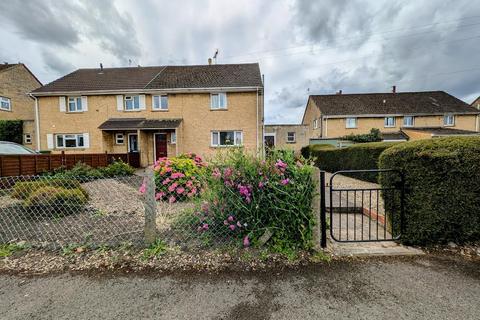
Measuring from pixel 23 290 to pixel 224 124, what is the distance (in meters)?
13.6

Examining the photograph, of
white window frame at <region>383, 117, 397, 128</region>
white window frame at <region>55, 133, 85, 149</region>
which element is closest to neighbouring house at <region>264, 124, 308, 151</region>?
white window frame at <region>383, 117, 397, 128</region>

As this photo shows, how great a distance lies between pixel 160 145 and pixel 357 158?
1301 cm

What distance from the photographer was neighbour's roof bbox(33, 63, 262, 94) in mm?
15352

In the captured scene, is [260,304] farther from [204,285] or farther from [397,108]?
Result: [397,108]

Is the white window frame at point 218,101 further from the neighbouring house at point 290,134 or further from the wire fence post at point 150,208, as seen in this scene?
the wire fence post at point 150,208

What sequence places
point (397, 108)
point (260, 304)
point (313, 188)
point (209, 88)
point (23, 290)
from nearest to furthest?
point (260, 304), point (23, 290), point (313, 188), point (209, 88), point (397, 108)

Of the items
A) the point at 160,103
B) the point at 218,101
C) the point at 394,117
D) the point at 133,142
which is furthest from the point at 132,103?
the point at 394,117

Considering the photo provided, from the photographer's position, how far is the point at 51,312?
198cm

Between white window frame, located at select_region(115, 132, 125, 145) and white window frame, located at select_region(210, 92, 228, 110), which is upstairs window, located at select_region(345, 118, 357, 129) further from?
white window frame, located at select_region(115, 132, 125, 145)

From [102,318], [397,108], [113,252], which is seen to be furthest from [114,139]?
[397,108]

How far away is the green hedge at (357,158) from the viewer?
8.48 m

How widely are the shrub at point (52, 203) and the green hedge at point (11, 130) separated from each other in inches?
842

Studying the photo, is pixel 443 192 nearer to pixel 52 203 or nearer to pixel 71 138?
pixel 52 203

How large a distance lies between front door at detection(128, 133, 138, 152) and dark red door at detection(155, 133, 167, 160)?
5.24 feet
